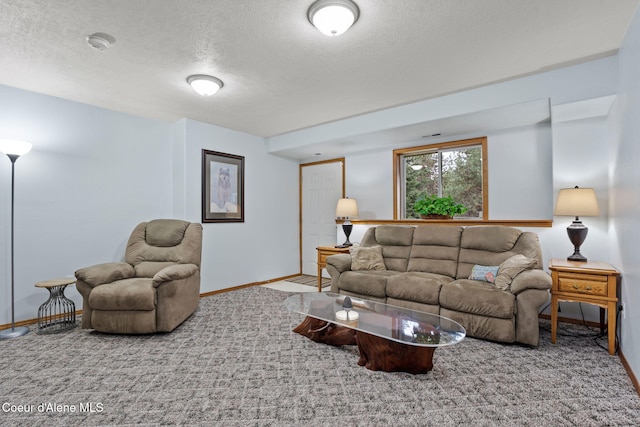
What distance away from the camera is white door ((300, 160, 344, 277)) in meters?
5.54

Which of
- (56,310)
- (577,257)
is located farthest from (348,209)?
(56,310)

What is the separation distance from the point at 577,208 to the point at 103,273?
174 inches

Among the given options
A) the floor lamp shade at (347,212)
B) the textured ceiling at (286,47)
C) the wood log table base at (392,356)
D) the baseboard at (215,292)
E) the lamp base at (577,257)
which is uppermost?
the textured ceiling at (286,47)

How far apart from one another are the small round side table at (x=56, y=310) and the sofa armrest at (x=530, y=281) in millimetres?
4129

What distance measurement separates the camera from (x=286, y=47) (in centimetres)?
250

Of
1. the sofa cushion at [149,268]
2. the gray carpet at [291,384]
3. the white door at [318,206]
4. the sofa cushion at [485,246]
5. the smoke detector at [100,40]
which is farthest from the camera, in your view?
the white door at [318,206]

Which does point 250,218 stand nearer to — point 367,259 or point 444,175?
point 367,259

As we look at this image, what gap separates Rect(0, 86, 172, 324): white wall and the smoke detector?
167 centimetres

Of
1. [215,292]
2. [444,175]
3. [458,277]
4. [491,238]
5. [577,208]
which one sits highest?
[444,175]

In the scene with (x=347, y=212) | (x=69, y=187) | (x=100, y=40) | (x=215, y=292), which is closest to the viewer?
(x=100, y=40)

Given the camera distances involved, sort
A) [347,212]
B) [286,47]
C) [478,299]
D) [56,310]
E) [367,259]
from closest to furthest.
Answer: [286,47] → [478,299] → [56,310] → [367,259] → [347,212]

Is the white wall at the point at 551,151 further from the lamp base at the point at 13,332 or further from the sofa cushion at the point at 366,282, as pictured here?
the lamp base at the point at 13,332

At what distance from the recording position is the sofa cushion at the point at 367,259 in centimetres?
369

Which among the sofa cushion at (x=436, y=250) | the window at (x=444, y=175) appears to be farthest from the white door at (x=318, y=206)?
the sofa cushion at (x=436, y=250)
